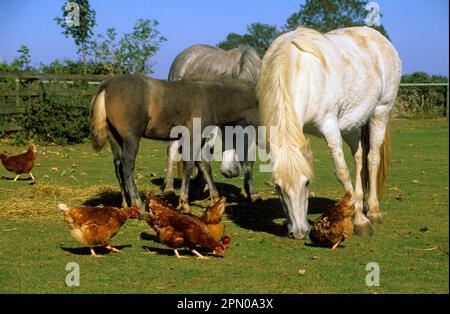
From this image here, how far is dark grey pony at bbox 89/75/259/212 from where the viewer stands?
7980 mm

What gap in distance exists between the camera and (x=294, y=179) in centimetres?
630

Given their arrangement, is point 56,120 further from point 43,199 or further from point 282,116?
point 282,116

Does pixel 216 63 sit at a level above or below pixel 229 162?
above

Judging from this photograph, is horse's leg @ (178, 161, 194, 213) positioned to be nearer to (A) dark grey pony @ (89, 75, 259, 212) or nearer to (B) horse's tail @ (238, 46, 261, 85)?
(A) dark grey pony @ (89, 75, 259, 212)

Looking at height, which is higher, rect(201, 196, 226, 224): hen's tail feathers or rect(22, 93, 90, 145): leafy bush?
rect(22, 93, 90, 145): leafy bush

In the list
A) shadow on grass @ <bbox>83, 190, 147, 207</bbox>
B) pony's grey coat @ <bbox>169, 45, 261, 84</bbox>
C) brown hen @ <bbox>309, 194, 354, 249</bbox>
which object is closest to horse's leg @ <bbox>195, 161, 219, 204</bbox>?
shadow on grass @ <bbox>83, 190, 147, 207</bbox>

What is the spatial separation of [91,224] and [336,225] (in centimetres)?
225

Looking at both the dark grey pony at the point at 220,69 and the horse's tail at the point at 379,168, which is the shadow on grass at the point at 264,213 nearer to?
the dark grey pony at the point at 220,69

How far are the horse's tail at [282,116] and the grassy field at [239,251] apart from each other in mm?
824

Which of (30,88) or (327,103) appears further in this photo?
(30,88)

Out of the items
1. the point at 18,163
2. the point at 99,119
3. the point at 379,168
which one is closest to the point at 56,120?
the point at 18,163

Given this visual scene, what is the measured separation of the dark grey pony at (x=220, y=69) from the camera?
942 cm

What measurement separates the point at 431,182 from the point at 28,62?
527 inches

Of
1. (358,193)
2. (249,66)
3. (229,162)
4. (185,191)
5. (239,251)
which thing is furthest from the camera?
(249,66)
